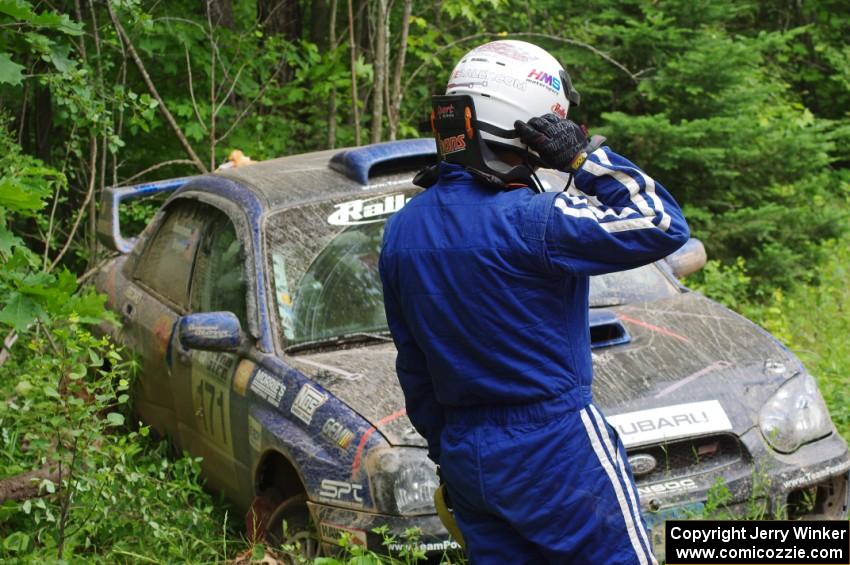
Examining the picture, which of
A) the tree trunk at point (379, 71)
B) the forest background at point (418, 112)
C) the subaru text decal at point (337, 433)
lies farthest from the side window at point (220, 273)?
the tree trunk at point (379, 71)

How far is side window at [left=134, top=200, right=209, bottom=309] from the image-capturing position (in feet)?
19.0

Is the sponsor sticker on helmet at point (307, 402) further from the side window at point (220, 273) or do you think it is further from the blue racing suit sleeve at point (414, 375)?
the blue racing suit sleeve at point (414, 375)

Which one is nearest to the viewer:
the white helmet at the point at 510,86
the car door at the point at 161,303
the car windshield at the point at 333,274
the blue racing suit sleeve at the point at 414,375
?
the white helmet at the point at 510,86

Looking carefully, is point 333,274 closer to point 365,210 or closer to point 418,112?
point 365,210

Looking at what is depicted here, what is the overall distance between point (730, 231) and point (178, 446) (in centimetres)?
506

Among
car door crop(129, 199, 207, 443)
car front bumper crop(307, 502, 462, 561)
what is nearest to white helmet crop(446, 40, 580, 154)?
car front bumper crop(307, 502, 462, 561)

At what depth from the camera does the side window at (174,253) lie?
5.79 m

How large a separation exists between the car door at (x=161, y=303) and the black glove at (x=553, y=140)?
9.81ft

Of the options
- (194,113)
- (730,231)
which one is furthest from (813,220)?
(194,113)

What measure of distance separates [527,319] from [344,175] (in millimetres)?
2724

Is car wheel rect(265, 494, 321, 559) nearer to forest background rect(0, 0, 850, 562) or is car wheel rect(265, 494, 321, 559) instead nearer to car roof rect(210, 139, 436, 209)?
car roof rect(210, 139, 436, 209)

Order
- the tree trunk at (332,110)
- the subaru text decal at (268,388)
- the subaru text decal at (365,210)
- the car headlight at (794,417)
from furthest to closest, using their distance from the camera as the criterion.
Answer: the tree trunk at (332,110) → the subaru text decal at (365,210) → the subaru text decal at (268,388) → the car headlight at (794,417)

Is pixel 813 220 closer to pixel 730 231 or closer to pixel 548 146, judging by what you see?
pixel 730 231

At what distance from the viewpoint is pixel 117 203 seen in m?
6.80
